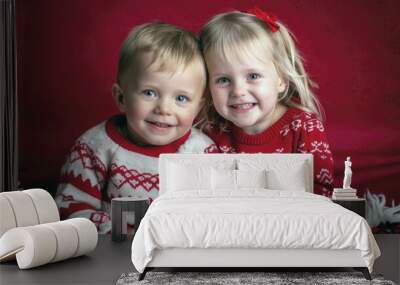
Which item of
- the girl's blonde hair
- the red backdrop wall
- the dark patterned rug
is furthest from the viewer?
the red backdrop wall

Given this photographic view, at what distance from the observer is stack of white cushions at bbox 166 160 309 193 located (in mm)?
6422

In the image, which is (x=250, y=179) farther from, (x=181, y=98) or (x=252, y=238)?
(x=252, y=238)

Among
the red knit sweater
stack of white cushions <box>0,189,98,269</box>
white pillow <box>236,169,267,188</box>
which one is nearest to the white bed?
stack of white cushions <box>0,189,98,269</box>

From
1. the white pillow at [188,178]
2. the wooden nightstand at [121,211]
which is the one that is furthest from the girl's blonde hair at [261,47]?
the wooden nightstand at [121,211]

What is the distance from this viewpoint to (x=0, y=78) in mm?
6543

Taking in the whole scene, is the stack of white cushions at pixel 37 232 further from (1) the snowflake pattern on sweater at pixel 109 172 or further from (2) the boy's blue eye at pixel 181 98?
(2) the boy's blue eye at pixel 181 98

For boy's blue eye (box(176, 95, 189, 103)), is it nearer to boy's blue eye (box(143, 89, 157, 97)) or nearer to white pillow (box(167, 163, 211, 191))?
boy's blue eye (box(143, 89, 157, 97))

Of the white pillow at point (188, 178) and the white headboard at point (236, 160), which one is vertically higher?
the white headboard at point (236, 160)

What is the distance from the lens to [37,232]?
16.6ft

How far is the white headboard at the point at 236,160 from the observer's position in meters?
6.81

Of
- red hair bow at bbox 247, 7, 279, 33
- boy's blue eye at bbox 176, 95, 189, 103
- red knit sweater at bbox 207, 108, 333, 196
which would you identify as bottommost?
red knit sweater at bbox 207, 108, 333, 196

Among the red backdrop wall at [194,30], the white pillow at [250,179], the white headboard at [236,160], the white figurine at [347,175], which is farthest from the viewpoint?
the red backdrop wall at [194,30]

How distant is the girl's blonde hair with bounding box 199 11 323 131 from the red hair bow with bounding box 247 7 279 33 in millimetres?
30

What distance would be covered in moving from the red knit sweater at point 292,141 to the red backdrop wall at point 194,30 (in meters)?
0.12
